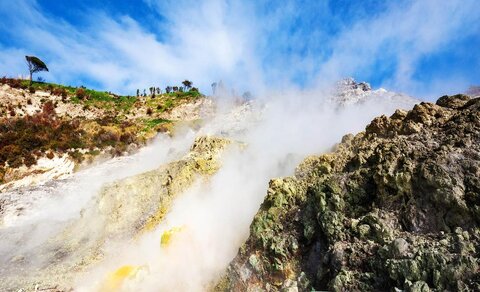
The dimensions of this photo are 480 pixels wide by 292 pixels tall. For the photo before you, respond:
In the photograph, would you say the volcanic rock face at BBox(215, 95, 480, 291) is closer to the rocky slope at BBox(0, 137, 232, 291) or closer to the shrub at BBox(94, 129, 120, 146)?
the rocky slope at BBox(0, 137, 232, 291)

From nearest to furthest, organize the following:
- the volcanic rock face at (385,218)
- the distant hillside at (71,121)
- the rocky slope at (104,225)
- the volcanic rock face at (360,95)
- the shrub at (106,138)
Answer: the volcanic rock face at (385,218) < the rocky slope at (104,225) < the volcanic rock face at (360,95) < the distant hillside at (71,121) < the shrub at (106,138)

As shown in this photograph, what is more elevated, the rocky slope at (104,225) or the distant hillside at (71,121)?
the distant hillside at (71,121)

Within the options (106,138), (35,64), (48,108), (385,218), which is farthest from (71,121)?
(385,218)

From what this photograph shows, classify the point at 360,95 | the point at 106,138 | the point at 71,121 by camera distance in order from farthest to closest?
the point at 71,121
the point at 106,138
the point at 360,95

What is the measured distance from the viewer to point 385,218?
31.9 feet

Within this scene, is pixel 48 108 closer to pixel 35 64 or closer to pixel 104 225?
pixel 35 64

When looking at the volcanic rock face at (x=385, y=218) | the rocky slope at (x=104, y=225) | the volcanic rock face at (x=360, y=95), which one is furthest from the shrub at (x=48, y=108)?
the volcanic rock face at (x=385, y=218)

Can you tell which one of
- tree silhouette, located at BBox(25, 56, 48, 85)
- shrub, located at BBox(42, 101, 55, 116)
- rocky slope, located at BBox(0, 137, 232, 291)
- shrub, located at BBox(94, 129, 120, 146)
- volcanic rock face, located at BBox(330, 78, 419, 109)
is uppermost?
tree silhouette, located at BBox(25, 56, 48, 85)

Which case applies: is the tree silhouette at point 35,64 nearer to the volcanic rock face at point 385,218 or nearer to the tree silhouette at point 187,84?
the tree silhouette at point 187,84

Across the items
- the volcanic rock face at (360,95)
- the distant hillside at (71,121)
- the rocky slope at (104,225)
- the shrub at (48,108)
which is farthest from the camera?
the shrub at (48,108)

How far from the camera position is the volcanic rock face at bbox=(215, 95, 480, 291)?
7977 mm

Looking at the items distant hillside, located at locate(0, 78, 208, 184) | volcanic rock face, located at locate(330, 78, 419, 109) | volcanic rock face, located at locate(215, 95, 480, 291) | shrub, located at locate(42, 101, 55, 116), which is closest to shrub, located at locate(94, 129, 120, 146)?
distant hillside, located at locate(0, 78, 208, 184)

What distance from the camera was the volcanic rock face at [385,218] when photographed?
7977mm

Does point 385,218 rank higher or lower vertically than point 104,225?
higher
